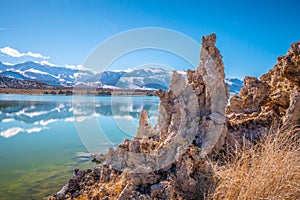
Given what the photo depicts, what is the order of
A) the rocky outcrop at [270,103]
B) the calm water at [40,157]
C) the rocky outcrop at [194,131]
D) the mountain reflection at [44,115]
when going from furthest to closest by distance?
the mountain reflection at [44,115]
the calm water at [40,157]
the rocky outcrop at [270,103]
the rocky outcrop at [194,131]

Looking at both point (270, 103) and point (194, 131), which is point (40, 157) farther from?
point (270, 103)

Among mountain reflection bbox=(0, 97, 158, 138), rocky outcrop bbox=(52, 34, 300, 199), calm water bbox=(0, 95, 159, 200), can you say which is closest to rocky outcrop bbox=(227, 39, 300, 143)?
rocky outcrop bbox=(52, 34, 300, 199)

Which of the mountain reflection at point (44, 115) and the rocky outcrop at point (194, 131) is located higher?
the rocky outcrop at point (194, 131)

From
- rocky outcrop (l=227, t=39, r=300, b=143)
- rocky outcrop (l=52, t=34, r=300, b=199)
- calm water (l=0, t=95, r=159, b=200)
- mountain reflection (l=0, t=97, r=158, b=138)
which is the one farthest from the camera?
mountain reflection (l=0, t=97, r=158, b=138)

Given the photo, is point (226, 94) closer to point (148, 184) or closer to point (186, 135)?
point (186, 135)

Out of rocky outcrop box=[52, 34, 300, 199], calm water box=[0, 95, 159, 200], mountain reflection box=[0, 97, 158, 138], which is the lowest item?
calm water box=[0, 95, 159, 200]

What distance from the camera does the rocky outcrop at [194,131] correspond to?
3807 millimetres

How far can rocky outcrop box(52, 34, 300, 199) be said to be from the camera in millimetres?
3807

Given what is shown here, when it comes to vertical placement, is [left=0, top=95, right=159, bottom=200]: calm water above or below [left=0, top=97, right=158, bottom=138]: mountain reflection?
below

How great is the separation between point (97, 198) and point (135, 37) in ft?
18.3

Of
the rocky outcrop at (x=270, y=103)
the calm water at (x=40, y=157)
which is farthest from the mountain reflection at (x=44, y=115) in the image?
the rocky outcrop at (x=270, y=103)

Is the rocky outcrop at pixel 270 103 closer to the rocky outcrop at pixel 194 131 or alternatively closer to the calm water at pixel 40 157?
the rocky outcrop at pixel 194 131

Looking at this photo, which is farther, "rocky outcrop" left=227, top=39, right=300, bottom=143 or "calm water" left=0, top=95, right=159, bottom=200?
"calm water" left=0, top=95, right=159, bottom=200

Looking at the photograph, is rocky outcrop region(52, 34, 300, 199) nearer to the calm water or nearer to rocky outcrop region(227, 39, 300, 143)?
rocky outcrop region(227, 39, 300, 143)
